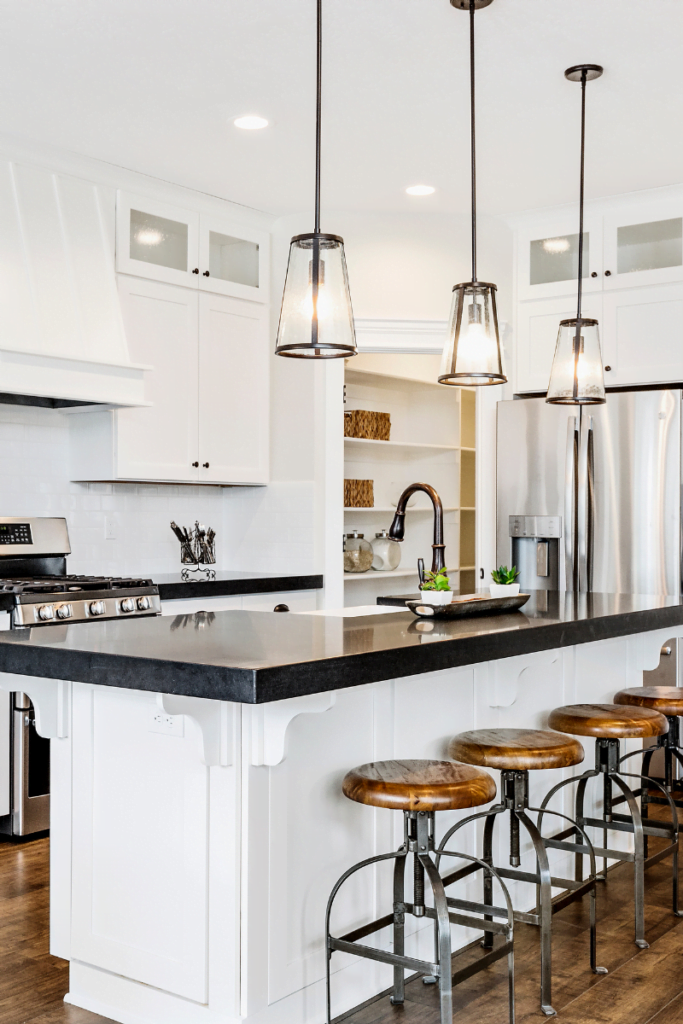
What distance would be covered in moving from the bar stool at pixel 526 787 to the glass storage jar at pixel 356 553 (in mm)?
3149

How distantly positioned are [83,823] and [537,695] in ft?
4.95

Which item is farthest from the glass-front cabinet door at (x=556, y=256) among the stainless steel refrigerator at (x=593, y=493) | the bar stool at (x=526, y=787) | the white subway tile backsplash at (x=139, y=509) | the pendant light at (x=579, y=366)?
the bar stool at (x=526, y=787)

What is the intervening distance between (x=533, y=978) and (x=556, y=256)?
3.69m

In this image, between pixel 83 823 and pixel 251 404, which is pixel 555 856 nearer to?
pixel 83 823

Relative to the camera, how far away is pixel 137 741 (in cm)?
237

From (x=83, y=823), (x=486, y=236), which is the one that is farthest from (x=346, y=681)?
(x=486, y=236)

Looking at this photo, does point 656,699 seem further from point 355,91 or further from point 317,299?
point 355,91

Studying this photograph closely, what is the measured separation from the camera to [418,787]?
2.20 m

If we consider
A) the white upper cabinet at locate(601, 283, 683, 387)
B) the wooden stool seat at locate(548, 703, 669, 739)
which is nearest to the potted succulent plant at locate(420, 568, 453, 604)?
the wooden stool seat at locate(548, 703, 669, 739)

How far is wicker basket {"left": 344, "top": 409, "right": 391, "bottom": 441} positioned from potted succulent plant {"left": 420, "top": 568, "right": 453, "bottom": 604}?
286 centimetres

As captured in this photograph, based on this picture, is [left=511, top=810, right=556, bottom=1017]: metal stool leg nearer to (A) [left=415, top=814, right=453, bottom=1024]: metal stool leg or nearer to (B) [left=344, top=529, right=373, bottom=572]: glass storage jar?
(A) [left=415, top=814, right=453, bottom=1024]: metal stool leg

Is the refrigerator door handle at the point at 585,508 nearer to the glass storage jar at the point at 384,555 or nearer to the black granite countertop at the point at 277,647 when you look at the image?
the glass storage jar at the point at 384,555

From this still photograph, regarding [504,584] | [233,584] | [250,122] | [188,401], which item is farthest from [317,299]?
[188,401]

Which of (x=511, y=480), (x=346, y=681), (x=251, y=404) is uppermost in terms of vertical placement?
(x=251, y=404)
